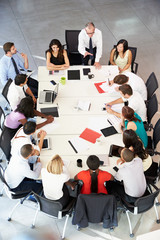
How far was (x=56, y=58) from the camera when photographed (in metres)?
5.91

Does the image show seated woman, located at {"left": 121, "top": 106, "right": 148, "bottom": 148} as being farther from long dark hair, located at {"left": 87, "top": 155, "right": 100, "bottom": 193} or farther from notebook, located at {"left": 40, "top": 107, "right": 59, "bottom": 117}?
notebook, located at {"left": 40, "top": 107, "right": 59, "bottom": 117}

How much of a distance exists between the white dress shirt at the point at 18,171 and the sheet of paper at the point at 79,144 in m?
0.64

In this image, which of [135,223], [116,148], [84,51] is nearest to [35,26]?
[84,51]

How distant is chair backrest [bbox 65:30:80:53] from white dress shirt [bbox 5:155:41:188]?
3.39 m

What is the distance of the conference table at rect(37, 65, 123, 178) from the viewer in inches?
169

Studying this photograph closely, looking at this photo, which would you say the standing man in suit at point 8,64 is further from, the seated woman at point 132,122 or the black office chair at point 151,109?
the black office chair at point 151,109

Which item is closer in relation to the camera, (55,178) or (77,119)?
(55,178)

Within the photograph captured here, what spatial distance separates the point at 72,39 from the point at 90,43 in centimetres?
47

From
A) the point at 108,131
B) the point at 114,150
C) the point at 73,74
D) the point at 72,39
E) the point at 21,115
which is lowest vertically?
the point at 114,150

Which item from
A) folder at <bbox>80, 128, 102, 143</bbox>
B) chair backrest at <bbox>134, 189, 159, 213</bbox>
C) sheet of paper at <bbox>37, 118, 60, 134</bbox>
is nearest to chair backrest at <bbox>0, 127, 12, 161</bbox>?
sheet of paper at <bbox>37, 118, 60, 134</bbox>

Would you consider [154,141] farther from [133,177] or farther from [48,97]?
[48,97]

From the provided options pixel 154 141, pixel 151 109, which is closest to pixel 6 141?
pixel 154 141

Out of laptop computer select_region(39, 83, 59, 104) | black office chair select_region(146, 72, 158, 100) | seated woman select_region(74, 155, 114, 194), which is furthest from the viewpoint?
black office chair select_region(146, 72, 158, 100)

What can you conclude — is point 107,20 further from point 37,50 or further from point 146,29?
point 37,50
